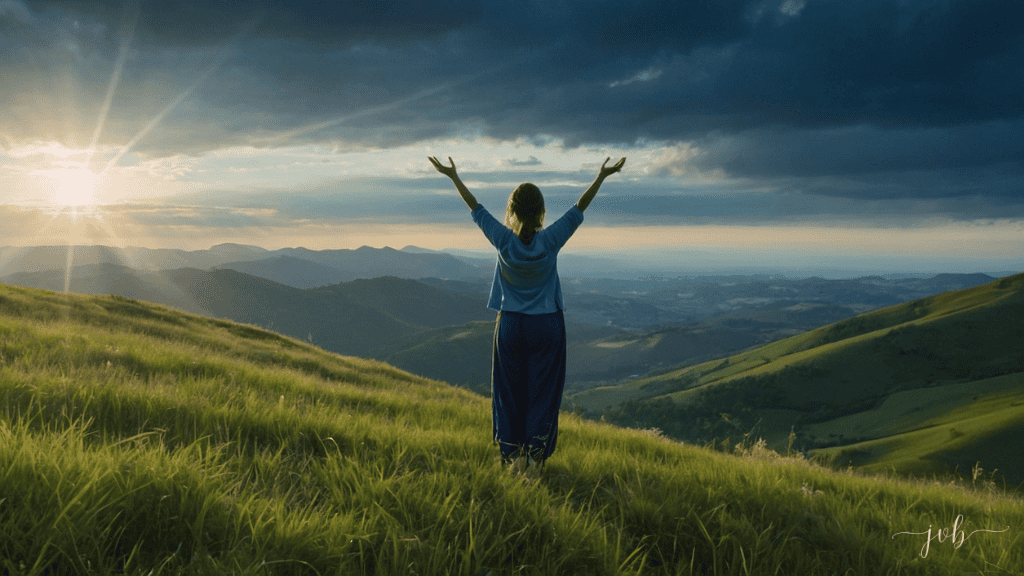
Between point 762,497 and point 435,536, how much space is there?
118 inches

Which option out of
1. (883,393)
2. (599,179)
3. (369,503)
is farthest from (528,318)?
(883,393)

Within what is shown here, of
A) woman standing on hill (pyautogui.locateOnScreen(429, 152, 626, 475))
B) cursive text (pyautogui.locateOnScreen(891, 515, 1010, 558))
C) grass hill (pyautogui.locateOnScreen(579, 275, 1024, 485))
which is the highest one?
woman standing on hill (pyautogui.locateOnScreen(429, 152, 626, 475))

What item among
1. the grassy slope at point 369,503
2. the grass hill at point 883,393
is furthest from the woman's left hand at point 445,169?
the grass hill at point 883,393

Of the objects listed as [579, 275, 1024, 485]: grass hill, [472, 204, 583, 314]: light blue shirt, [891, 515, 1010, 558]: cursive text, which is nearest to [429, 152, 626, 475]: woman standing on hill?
[472, 204, 583, 314]: light blue shirt

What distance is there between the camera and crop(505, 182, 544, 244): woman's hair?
18.2 feet

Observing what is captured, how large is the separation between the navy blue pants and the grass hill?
118 meters

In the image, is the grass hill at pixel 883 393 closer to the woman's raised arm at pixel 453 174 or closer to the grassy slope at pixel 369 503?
the grassy slope at pixel 369 503

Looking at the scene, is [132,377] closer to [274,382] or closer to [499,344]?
[274,382]

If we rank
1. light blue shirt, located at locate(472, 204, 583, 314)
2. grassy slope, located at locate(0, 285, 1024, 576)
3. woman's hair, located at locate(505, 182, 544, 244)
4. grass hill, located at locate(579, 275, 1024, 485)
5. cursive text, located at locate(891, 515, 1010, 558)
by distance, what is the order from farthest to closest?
1. grass hill, located at locate(579, 275, 1024, 485)
2. woman's hair, located at locate(505, 182, 544, 244)
3. light blue shirt, located at locate(472, 204, 583, 314)
4. cursive text, located at locate(891, 515, 1010, 558)
5. grassy slope, located at locate(0, 285, 1024, 576)

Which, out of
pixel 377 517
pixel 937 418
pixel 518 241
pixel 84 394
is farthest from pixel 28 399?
pixel 937 418

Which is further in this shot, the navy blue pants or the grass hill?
the grass hill

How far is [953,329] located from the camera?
174 m

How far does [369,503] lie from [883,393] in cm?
19142

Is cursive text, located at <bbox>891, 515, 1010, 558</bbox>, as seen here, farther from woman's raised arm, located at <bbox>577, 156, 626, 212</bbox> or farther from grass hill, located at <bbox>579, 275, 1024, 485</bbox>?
grass hill, located at <bbox>579, 275, 1024, 485</bbox>
